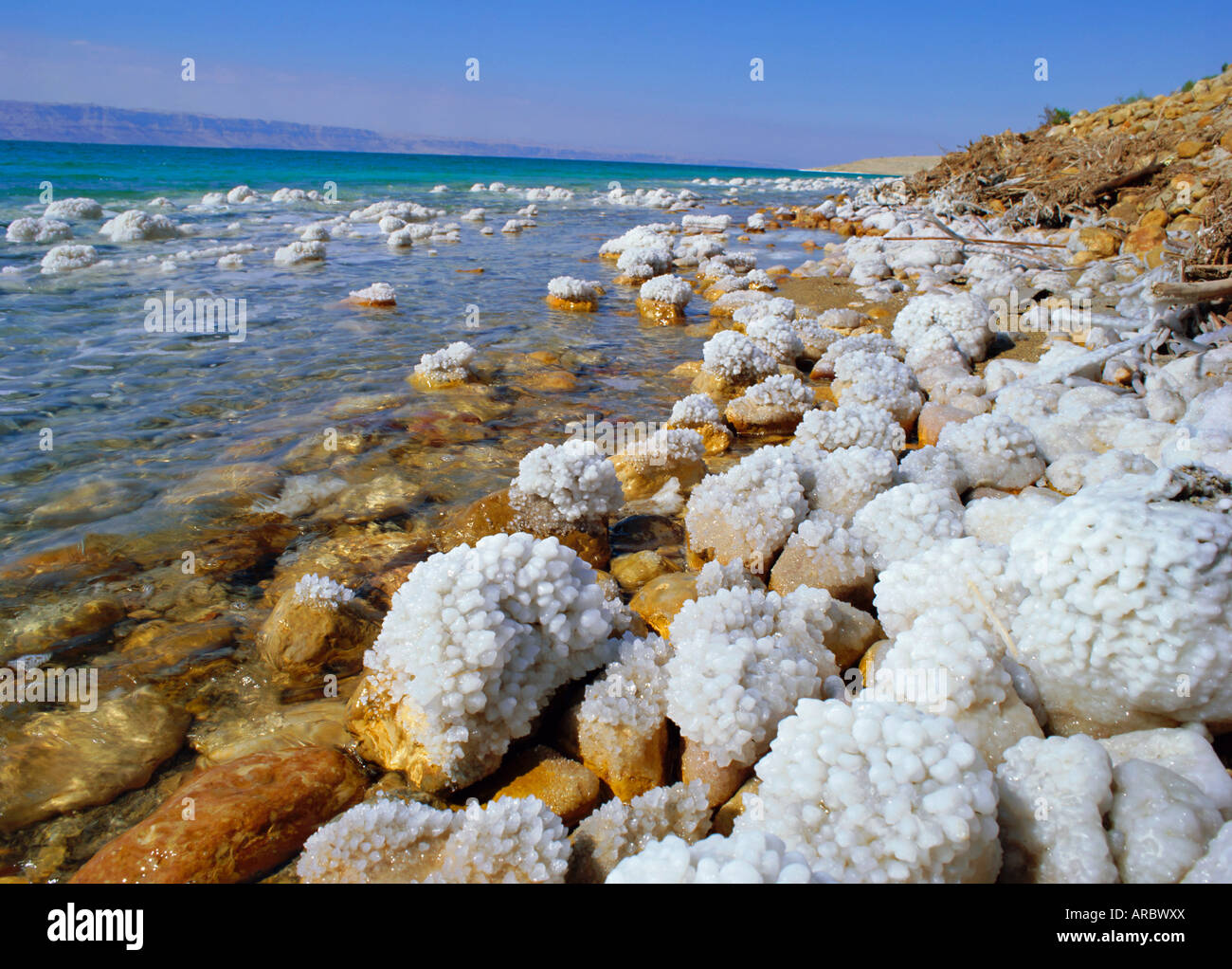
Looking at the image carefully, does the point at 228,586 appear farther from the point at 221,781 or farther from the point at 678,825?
the point at 678,825

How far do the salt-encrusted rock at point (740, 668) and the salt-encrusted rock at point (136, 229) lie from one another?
615 inches

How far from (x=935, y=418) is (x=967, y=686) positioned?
127 inches

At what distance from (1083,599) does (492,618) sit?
1.88m

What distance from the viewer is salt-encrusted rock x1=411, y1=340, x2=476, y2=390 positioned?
632 centimetres

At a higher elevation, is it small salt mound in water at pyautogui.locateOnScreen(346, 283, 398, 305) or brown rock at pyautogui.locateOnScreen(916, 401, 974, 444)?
small salt mound in water at pyautogui.locateOnScreen(346, 283, 398, 305)

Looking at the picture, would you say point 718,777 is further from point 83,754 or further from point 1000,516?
point 83,754

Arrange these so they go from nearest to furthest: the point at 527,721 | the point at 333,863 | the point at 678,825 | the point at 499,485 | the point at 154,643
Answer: the point at 333,863, the point at 678,825, the point at 527,721, the point at 154,643, the point at 499,485

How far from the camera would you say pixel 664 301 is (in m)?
9.46

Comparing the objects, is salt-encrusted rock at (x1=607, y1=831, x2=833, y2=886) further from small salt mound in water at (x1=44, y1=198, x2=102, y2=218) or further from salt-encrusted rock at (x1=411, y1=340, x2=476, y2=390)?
small salt mound in water at (x1=44, y1=198, x2=102, y2=218)

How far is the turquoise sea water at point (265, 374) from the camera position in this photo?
4512 millimetres

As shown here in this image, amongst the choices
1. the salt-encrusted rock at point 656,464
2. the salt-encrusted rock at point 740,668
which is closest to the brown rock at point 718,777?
the salt-encrusted rock at point 740,668

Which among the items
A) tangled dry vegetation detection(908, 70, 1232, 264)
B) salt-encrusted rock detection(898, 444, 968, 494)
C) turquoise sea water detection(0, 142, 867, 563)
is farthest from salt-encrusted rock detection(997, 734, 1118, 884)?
tangled dry vegetation detection(908, 70, 1232, 264)

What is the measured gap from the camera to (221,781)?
2.22m
